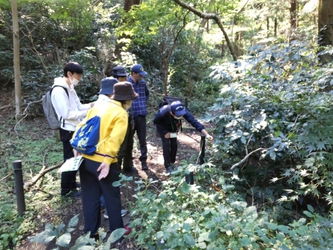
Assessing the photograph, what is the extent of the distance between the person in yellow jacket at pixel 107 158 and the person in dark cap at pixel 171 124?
1325 mm

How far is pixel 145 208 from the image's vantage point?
2.74 m

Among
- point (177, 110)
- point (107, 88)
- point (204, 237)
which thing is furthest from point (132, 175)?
point (204, 237)

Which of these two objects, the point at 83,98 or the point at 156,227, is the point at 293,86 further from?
the point at 83,98

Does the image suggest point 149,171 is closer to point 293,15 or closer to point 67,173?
point 67,173

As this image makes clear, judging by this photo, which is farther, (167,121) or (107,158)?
(167,121)

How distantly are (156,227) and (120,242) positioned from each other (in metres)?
0.74

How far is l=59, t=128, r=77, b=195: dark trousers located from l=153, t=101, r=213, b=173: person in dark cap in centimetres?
141

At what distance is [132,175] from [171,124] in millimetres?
1224

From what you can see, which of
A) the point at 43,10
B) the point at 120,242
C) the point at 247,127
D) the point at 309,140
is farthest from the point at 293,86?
the point at 43,10

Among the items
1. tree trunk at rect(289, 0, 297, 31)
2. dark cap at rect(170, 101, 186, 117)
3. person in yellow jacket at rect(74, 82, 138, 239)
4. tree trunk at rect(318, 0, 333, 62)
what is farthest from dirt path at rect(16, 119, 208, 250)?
tree trunk at rect(289, 0, 297, 31)

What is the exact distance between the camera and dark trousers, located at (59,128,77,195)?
12.4ft

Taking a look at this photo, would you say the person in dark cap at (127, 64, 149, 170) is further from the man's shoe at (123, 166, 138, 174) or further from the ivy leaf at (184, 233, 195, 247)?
the ivy leaf at (184, 233, 195, 247)

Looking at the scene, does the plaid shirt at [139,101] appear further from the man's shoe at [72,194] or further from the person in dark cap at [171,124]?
the man's shoe at [72,194]

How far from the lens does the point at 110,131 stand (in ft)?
8.93
